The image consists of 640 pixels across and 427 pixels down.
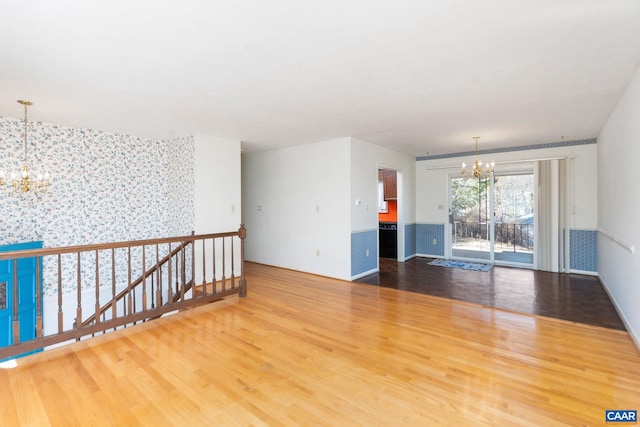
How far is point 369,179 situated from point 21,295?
5328 mm

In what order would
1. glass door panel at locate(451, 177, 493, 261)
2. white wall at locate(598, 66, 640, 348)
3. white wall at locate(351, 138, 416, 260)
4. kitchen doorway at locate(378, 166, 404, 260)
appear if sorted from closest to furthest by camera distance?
→ white wall at locate(598, 66, 640, 348) → white wall at locate(351, 138, 416, 260) → glass door panel at locate(451, 177, 493, 261) → kitchen doorway at locate(378, 166, 404, 260)

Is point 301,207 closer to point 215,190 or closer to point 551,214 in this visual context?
point 215,190

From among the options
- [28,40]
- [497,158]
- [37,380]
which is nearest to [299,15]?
[28,40]

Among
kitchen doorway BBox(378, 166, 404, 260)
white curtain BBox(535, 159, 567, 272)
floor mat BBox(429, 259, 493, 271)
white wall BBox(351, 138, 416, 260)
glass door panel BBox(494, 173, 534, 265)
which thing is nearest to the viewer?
white wall BBox(351, 138, 416, 260)

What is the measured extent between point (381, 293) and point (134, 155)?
14.8 ft

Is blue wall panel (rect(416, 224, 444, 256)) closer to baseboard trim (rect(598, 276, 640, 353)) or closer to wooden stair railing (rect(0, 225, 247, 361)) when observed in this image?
baseboard trim (rect(598, 276, 640, 353))

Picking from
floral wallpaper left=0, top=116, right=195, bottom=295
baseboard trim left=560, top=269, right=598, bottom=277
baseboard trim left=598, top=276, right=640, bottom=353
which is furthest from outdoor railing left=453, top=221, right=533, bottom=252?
floral wallpaper left=0, top=116, right=195, bottom=295

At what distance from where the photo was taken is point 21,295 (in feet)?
13.0

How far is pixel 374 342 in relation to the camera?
9.43ft

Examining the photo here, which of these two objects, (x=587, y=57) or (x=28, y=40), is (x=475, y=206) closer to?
(x=587, y=57)

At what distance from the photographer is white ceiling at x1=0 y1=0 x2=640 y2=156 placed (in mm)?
1840

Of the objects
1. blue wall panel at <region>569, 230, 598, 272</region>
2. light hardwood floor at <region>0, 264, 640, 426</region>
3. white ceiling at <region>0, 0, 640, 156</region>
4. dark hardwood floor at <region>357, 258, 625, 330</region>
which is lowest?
light hardwood floor at <region>0, 264, 640, 426</region>

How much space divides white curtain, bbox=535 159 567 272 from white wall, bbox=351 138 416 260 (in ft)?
8.45

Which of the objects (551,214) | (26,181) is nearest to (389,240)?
(551,214)
